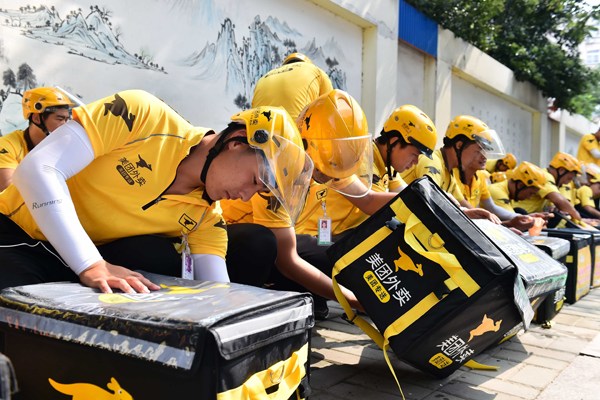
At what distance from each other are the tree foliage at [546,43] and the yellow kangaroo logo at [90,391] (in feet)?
37.6

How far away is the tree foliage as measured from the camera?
12.7m

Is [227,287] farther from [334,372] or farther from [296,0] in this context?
[296,0]

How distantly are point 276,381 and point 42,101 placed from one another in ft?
9.31

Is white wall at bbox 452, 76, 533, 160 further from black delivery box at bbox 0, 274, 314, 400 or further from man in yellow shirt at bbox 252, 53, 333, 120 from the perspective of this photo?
black delivery box at bbox 0, 274, 314, 400

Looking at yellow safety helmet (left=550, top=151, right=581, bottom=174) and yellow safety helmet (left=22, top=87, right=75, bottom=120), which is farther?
yellow safety helmet (left=550, top=151, right=581, bottom=174)

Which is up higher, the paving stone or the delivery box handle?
the delivery box handle

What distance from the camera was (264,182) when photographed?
1.81 m

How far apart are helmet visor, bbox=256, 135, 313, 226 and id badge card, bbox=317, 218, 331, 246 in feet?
2.43

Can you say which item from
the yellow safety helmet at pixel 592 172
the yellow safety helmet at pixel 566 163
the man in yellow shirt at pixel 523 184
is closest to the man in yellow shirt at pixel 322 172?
the man in yellow shirt at pixel 523 184

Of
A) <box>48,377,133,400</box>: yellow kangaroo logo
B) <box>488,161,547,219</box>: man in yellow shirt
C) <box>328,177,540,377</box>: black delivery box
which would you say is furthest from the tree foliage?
<box>48,377,133,400</box>: yellow kangaroo logo

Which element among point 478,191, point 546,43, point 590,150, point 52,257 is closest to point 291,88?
point 52,257

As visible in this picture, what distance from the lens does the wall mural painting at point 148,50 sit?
3697 millimetres

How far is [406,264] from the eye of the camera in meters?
2.09

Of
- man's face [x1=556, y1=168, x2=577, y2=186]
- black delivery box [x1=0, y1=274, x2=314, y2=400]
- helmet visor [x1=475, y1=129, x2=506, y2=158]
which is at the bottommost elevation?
black delivery box [x1=0, y1=274, x2=314, y2=400]
